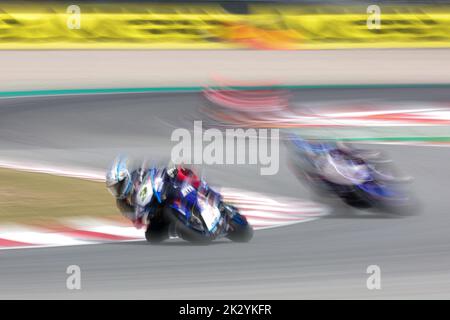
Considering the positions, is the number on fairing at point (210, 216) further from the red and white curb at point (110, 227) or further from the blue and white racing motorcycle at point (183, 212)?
the red and white curb at point (110, 227)

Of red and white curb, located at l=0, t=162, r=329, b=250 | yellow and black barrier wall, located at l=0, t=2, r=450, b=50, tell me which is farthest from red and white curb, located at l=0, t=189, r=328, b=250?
yellow and black barrier wall, located at l=0, t=2, r=450, b=50

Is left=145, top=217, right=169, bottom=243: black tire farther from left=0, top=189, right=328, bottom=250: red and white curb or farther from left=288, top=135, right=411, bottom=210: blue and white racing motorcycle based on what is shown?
left=288, top=135, right=411, bottom=210: blue and white racing motorcycle

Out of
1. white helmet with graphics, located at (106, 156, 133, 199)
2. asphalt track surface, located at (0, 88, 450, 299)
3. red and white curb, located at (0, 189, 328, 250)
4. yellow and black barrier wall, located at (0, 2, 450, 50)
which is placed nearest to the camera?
asphalt track surface, located at (0, 88, 450, 299)

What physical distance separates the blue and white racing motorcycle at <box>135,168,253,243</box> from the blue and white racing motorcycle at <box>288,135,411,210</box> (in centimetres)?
130

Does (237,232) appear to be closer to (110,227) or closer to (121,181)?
(121,181)

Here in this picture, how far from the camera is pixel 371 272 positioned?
6246 millimetres

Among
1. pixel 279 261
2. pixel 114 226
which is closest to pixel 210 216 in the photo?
pixel 279 261

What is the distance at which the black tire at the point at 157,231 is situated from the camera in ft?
21.8

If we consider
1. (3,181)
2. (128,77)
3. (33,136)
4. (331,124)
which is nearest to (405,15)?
(128,77)

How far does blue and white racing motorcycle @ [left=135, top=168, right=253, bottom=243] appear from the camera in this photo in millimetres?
6387
